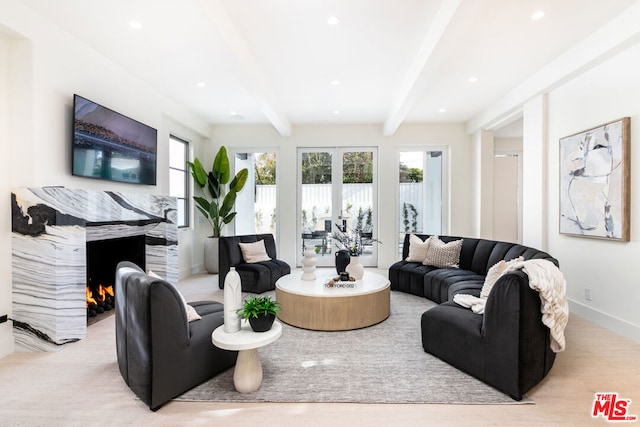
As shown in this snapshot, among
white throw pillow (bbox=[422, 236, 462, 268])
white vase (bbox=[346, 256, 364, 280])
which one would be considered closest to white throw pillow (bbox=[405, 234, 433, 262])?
white throw pillow (bbox=[422, 236, 462, 268])

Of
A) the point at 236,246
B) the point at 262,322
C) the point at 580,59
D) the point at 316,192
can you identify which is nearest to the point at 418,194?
the point at 316,192

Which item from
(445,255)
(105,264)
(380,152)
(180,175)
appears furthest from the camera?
(380,152)

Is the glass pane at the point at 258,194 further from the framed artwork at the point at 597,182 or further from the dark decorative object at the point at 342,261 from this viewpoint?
the framed artwork at the point at 597,182

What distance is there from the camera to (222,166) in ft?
19.7

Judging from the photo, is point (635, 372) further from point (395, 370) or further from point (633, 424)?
point (395, 370)

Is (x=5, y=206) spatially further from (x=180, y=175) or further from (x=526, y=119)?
(x=526, y=119)

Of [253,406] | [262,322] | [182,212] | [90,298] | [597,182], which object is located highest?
[597,182]

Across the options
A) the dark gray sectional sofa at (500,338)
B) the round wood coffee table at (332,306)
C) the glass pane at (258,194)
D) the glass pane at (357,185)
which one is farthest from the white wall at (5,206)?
the glass pane at (357,185)

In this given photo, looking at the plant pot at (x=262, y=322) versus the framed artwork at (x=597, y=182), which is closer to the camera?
the plant pot at (x=262, y=322)

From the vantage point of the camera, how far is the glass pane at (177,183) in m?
5.49

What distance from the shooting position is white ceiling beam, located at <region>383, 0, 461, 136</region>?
8.40 ft

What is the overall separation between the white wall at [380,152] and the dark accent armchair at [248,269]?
5.10ft

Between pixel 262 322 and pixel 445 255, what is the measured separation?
10.5ft

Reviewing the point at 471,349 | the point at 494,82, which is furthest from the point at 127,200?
the point at 494,82
